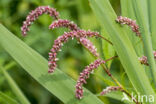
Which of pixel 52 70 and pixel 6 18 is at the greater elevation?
pixel 52 70

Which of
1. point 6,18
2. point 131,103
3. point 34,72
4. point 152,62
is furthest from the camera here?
point 6,18

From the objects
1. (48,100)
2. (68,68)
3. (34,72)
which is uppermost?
(34,72)

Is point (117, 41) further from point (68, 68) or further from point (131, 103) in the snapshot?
point (68, 68)


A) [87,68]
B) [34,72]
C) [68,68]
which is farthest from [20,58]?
[68,68]

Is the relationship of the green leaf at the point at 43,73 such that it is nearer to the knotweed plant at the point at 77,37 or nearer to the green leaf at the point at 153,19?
the knotweed plant at the point at 77,37

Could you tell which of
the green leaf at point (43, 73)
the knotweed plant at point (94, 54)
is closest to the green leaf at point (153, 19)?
the knotweed plant at point (94, 54)

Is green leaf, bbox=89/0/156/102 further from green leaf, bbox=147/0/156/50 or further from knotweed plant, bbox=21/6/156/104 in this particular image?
green leaf, bbox=147/0/156/50

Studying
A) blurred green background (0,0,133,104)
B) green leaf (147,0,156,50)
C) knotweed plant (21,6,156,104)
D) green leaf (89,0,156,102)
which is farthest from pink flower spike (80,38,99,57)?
blurred green background (0,0,133,104)

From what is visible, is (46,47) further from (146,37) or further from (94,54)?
(146,37)

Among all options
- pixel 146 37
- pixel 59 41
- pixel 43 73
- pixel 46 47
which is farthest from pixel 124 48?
pixel 46 47
